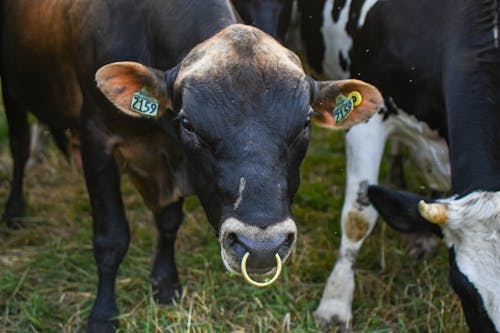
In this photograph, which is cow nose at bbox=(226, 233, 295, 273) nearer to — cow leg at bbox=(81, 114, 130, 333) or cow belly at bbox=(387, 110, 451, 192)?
cow leg at bbox=(81, 114, 130, 333)

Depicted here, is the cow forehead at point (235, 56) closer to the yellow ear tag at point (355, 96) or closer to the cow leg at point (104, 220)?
the yellow ear tag at point (355, 96)

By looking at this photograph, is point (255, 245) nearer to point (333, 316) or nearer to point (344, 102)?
point (344, 102)

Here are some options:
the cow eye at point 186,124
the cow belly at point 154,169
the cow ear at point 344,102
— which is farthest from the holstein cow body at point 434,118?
the cow eye at point 186,124

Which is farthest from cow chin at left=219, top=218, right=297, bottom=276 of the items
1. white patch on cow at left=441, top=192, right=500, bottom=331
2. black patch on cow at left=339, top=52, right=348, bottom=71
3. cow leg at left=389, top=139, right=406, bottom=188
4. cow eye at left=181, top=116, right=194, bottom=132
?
cow leg at left=389, top=139, right=406, bottom=188

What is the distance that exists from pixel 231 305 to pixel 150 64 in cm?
135

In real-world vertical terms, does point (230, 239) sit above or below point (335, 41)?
above

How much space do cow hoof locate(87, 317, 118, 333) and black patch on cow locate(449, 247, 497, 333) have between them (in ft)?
5.41

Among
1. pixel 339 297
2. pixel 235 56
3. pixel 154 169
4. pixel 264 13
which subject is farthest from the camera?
pixel 264 13

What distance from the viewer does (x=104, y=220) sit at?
166 inches

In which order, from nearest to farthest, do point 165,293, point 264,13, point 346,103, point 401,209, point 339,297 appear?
point 346,103 < point 401,209 < point 339,297 < point 165,293 < point 264,13

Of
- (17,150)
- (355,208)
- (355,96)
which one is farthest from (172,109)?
(17,150)

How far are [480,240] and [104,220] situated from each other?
1.78m

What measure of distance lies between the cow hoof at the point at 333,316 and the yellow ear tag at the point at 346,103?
4.18 feet

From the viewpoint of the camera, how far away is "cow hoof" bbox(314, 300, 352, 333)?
4.39 m
